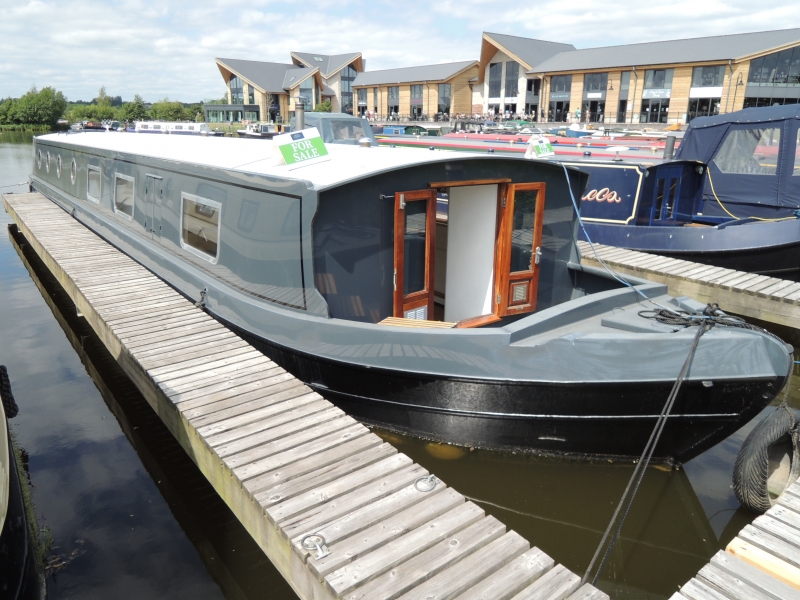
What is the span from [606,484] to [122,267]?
5.83 m

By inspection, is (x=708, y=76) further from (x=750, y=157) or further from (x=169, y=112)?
(x=169, y=112)

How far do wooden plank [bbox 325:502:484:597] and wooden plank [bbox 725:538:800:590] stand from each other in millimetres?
1330

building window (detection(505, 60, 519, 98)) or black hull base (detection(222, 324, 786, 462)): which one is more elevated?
building window (detection(505, 60, 519, 98))

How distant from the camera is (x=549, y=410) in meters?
4.34

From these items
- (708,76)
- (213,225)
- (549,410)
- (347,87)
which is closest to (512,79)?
(708,76)

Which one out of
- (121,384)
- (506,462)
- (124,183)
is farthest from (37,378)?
(506,462)

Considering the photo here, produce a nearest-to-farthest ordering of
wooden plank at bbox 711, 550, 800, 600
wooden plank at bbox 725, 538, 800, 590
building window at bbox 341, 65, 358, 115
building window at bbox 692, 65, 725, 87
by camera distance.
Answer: wooden plank at bbox 711, 550, 800, 600
wooden plank at bbox 725, 538, 800, 590
building window at bbox 692, 65, 725, 87
building window at bbox 341, 65, 358, 115

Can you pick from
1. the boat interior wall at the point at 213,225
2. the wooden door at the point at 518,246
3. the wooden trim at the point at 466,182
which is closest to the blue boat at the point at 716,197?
the wooden door at the point at 518,246

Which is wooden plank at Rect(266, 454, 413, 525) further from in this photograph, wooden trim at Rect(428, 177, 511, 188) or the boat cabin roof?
wooden trim at Rect(428, 177, 511, 188)

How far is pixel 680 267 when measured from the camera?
8.02 m

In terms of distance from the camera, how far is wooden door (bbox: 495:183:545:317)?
5.34 m

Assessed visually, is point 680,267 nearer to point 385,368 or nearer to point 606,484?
point 606,484

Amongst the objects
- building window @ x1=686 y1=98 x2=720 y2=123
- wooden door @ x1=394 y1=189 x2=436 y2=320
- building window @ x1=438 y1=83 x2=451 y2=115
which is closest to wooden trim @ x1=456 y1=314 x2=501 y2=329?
wooden door @ x1=394 y1=189 x2=436 y2=320

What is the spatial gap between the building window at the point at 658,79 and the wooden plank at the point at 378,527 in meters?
41.8
